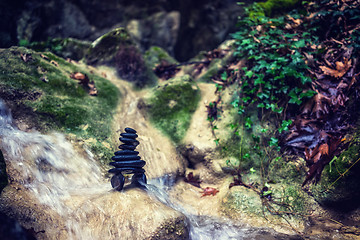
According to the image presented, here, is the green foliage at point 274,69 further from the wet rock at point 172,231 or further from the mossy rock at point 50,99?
the mossy rock at point 50,99

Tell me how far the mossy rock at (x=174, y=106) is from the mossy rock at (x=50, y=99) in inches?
37.3

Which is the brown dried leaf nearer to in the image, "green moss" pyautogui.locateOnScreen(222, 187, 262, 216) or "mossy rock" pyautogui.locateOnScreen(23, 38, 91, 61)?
"green moss" pyautogui.locateOnScreen(222, 187, 262, 216)

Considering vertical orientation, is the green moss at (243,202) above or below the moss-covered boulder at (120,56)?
below

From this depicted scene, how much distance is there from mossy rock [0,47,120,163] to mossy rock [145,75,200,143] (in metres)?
0.95

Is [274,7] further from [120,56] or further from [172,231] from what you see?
[172,231]

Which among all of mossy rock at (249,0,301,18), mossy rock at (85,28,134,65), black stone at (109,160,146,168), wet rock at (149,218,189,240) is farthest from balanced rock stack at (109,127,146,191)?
mossy rock at (249,0,301,18)

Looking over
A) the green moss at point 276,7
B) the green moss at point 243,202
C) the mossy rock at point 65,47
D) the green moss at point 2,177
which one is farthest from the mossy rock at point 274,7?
the green moss at point 2,177

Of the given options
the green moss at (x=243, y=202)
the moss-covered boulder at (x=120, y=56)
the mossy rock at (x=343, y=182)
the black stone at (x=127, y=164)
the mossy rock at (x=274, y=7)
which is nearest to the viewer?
the black stone at (x=127, y=164)

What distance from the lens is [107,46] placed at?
6.21m

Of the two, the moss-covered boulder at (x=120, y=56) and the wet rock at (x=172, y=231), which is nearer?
the wet rock at (x=172, y=231)

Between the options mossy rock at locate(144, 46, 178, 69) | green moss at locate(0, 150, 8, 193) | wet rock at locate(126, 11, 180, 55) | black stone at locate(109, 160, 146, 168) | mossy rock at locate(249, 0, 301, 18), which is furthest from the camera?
wet rock at locate(126, 11, 180, 55)

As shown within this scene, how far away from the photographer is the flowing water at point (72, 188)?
261 cm

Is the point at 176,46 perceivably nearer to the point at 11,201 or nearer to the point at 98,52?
the point at 98,52

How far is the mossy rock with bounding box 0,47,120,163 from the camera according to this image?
3680 mm
